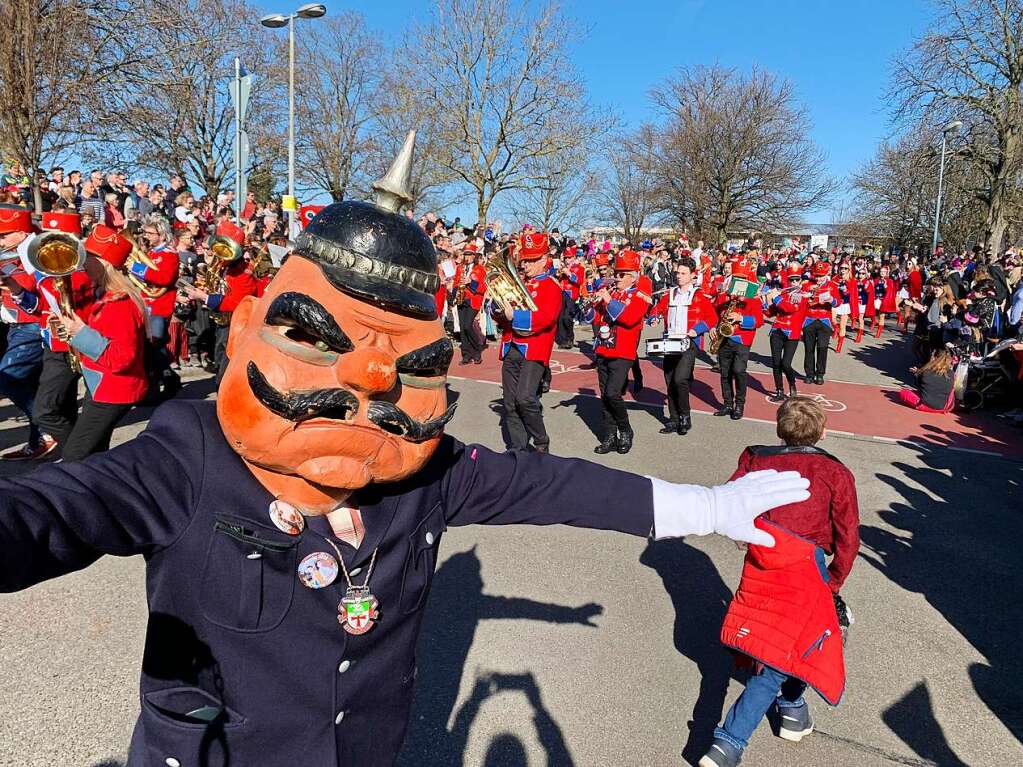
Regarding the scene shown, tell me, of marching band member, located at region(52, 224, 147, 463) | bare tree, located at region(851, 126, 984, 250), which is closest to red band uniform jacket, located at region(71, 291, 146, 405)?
marching band member, located at region(52, 224, 147, 463)

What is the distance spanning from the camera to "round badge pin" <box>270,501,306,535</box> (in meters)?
1.57

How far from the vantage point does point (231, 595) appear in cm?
154

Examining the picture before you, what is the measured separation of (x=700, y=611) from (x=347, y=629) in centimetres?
311

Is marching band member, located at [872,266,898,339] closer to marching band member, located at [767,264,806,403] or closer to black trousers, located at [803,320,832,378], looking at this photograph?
black trousers, located at [803,320,832,378]

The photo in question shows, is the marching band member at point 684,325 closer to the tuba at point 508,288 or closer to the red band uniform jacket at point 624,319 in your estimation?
the red band uniform jacket at point 624,319

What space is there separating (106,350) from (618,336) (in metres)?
4.69

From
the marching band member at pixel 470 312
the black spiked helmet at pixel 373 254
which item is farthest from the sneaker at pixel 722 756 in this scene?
the marching band member at pixel 470 312

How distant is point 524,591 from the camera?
14.6ft

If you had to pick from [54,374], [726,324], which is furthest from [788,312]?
[54,374]

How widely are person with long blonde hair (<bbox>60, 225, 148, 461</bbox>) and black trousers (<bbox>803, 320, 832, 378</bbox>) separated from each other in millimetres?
9770

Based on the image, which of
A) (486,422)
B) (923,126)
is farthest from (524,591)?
(923,126)

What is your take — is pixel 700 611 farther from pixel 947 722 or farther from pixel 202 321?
pixel 202 321

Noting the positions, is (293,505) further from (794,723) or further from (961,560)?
(961,560)

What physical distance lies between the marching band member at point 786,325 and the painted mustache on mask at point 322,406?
914 cm
